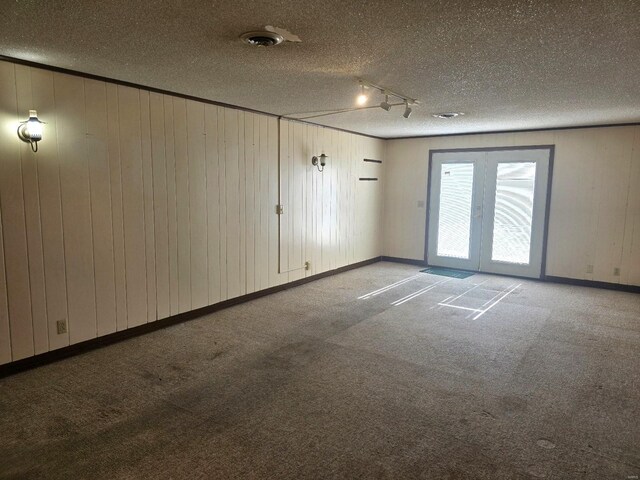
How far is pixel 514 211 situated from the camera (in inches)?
271

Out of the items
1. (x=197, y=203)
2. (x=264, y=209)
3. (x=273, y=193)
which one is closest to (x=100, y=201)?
(x=197, y=203)

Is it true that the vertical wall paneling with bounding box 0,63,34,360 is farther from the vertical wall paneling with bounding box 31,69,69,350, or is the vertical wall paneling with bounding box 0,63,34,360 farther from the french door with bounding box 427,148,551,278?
the french door with bounding box 427,148,551,278

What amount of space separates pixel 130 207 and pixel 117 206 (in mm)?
124

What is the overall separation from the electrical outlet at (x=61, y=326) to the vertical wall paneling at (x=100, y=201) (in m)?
0.27

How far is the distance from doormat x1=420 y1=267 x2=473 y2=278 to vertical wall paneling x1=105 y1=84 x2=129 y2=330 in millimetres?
4911

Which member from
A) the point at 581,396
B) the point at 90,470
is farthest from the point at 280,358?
the point at 581,396

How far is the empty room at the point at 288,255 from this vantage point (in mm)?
2389

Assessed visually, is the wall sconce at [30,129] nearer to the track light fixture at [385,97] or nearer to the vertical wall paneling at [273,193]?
the track light fixture at [385,97]

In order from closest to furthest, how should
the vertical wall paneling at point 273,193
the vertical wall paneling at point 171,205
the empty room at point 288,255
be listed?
the empty room at point 288,255 → the vertical wall paneling at point 171,205 → the vertical wall paneling at point 273,193

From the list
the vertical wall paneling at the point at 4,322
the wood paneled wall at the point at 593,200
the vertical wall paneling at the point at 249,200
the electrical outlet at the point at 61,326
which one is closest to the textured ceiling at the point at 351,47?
the vertical wall paneling at the point at 249,200

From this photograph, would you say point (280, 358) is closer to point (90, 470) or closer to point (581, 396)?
point (90, 470)

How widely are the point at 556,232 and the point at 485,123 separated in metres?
2.05

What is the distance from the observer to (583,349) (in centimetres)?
391

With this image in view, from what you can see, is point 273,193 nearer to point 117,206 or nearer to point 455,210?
point 117,206
